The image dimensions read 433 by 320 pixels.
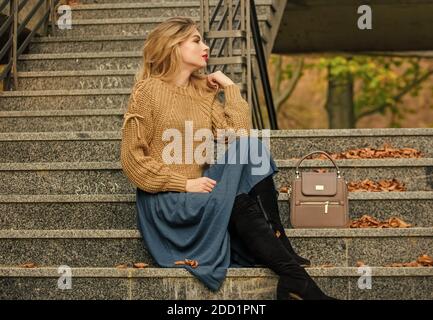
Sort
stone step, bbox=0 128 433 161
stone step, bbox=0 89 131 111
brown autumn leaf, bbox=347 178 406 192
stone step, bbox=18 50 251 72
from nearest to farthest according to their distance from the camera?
brown autumn leaf, bbox=347 178 406 192, stone step, bbox=0 128 433 161, stone step, bbox=0 89 131 111, stone step, bbox=18 50 251 72

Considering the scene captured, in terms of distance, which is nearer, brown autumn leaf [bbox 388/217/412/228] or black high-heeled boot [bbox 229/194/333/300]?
black high-heeled boot [bbox 229/194/333/300]

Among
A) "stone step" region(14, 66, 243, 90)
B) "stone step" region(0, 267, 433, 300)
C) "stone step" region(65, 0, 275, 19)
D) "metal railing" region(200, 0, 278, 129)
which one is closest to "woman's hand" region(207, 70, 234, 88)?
"metal railing" region(200, 0, 278, 129)

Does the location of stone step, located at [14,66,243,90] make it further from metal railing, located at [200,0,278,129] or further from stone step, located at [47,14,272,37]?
stone step, located at [47,14,272,37]

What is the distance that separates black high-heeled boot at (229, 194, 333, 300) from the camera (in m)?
5.23

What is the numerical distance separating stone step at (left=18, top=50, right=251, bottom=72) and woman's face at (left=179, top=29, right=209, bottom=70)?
271 centimetres

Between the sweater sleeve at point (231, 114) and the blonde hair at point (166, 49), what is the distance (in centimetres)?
30

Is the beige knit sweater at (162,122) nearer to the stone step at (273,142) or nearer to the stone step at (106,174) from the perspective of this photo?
the stone step at (106,174)

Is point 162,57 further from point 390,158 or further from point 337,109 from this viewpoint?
point 337,109

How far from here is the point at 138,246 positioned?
584cm

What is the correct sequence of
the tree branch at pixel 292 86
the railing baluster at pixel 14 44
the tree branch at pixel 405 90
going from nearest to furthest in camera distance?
the railing baluster at pixel 14 44 < the tree branch at pixel 405 90 < the tree branch at pixel 292 86

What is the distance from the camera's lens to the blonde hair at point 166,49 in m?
6.07

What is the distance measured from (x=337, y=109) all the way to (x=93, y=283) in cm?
1199

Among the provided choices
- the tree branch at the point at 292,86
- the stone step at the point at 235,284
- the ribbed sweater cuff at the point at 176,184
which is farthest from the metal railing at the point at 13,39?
the tree branch at the point at 292,86
